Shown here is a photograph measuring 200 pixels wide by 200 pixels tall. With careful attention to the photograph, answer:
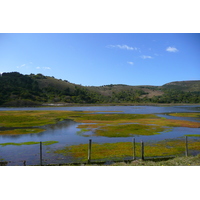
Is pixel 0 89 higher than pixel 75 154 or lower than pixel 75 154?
higher

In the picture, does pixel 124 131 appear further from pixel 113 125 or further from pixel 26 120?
pixel 26 120

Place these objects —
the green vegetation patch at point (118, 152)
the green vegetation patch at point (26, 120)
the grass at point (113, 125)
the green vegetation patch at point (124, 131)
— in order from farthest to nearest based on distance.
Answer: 1. the green vegetation patch at point (26, 120)
2. the grass at point (113, 125)
3. the green vegetation patch at point (124, 131)
4. the green vegetation patch at point (118, 152)

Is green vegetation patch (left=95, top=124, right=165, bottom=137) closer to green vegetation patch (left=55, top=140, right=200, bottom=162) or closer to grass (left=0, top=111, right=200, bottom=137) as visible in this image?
grass (left=0, top=111, right=200, bottom=137)

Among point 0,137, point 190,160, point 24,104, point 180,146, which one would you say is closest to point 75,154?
point 190,160

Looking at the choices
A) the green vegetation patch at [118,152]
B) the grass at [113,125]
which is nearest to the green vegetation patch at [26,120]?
the grass at [113,125]

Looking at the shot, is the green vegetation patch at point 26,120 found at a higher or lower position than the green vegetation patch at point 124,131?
higher

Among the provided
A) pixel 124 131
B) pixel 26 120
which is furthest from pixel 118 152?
pixel 26 120

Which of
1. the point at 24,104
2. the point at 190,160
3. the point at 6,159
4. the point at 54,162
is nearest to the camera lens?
the point at 190,160

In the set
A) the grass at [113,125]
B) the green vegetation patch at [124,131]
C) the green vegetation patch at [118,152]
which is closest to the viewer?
the green vegetation patch at [118,152]

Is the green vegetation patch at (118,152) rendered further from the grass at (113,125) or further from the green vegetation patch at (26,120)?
the green vegetation patch at (26,120)

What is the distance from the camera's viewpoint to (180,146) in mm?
26516
